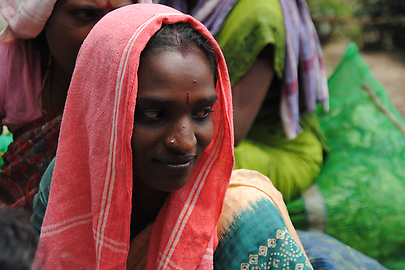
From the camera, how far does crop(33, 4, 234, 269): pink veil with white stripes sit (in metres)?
1.21

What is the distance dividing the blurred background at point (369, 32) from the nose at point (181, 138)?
22.0 ft

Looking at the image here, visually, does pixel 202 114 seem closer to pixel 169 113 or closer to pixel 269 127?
pixel 169 113

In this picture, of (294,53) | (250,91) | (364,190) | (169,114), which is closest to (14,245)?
(169,114)

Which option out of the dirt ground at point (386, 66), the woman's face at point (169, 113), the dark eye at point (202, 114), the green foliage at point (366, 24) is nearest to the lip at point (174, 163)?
the woman's face at point (169, 113)

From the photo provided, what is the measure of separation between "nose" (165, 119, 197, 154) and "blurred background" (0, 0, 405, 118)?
6.71m

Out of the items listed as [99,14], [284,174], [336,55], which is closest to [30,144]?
[99,14]

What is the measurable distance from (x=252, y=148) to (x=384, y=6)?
7438mm

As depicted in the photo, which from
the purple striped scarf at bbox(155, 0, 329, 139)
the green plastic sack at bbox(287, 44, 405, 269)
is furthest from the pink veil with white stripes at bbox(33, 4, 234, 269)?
the green plastic sack at bbox(287, 44, 405, 269)

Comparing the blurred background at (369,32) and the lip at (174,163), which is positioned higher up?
the lip at (174,163)

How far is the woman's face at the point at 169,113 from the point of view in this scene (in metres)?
1.19

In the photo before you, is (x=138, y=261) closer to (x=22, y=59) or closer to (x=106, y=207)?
(x=106, y=207)

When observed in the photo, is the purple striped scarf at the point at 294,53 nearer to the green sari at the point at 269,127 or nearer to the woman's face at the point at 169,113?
the green sari at the point at 269,127

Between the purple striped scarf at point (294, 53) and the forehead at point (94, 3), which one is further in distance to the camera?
the purple striped scarf at point (294, 53)

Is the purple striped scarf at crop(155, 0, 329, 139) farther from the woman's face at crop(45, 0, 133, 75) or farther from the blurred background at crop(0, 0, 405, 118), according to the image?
the blurred background at crop(0, 0, 405, 118)
